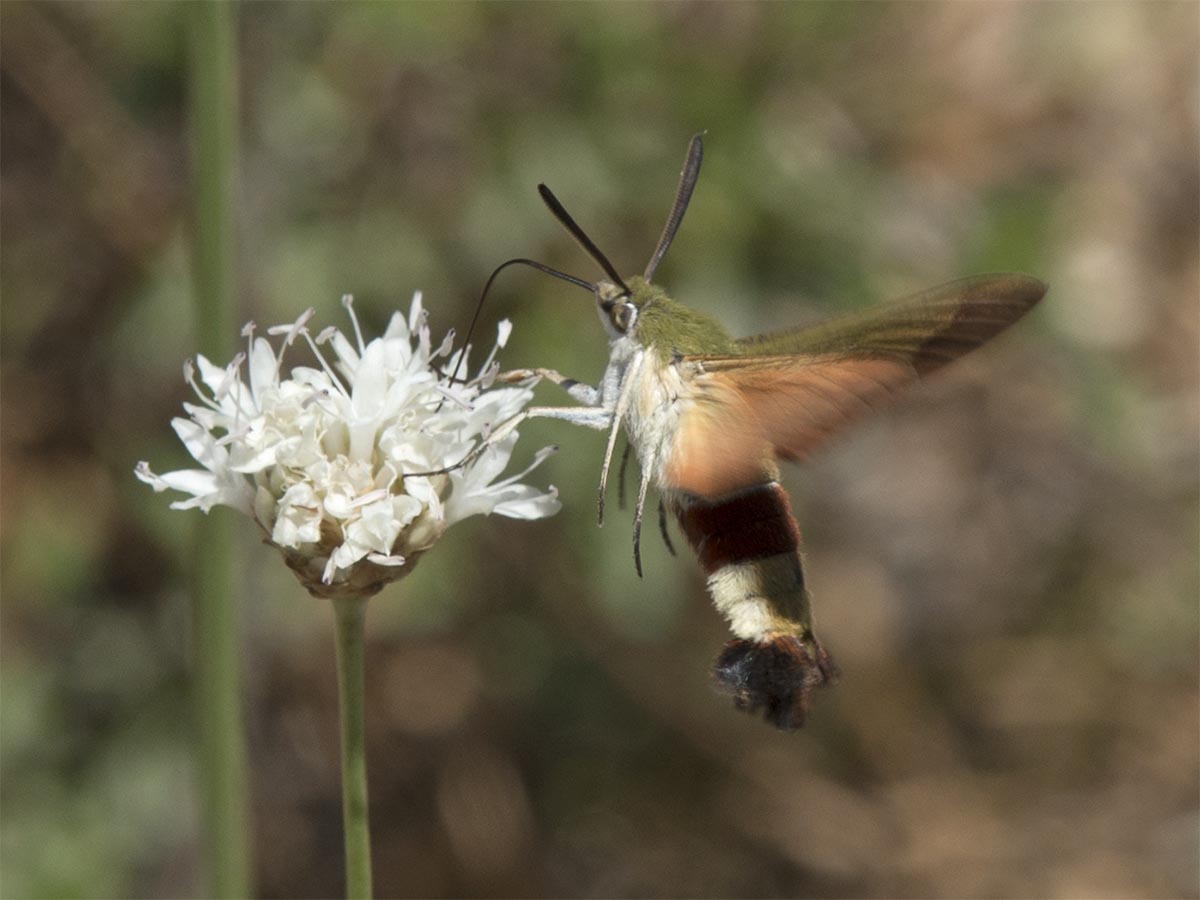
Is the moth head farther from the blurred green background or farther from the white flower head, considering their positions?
the blurred green background

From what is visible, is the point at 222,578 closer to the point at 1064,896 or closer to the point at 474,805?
the point at 474,805

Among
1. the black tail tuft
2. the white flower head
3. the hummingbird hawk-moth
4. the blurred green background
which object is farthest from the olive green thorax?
the blurred green background

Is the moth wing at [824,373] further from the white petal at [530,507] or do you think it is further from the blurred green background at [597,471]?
the blurred green background at [597,471]

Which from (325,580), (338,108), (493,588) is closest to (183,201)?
(338,108)

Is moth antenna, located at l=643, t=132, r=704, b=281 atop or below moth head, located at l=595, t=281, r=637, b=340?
atop

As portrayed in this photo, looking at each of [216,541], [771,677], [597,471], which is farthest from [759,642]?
[597,471]

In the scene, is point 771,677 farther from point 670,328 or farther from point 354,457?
point 354,457
